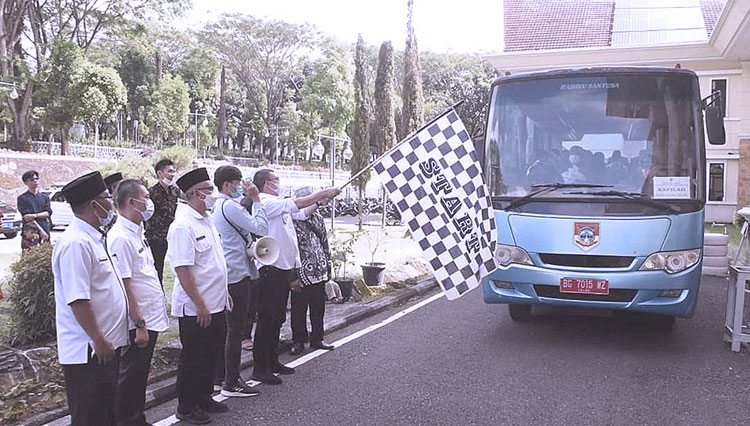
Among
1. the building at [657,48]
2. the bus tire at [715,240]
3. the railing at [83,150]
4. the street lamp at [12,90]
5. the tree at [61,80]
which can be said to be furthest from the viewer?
the railing at [83,150]

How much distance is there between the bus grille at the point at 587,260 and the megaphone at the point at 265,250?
2788 millimetres

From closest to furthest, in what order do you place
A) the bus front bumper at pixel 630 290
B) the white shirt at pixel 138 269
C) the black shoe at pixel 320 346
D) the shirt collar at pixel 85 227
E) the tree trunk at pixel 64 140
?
the shirt collar at pixel 85 227, the white shirt at pixel 138 269, the bus front bumper at pixel 630 290, the black shoe at pixel 320 346, the tree trunk at pixel 64 140

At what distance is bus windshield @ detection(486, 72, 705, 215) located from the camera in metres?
6.30

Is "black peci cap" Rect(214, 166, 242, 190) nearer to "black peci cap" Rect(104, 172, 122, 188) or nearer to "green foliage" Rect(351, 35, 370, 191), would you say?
"black peci cap" Rect(104, 172, 122, 188)

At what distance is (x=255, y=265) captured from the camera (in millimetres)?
5547

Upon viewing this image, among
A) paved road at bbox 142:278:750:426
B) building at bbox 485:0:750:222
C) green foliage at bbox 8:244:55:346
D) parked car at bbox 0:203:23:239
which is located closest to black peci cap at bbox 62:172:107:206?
paved road at bbox 142:278:750:426

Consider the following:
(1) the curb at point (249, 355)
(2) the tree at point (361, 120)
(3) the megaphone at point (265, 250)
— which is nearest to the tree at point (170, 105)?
(2) the tree at point (361, 120)

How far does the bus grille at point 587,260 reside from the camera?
20.1 ft

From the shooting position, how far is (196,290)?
4.31 metres

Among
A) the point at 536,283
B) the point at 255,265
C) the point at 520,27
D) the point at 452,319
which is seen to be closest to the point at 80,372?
the point at 255,265

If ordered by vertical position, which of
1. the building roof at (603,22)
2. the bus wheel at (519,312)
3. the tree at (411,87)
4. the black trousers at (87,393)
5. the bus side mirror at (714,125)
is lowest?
the bus wheel at (519,312)

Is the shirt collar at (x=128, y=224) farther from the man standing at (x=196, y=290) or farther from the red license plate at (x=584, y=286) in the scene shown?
the red license plate at (x=584, y=286)

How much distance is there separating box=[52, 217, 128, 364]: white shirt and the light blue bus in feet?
13.5

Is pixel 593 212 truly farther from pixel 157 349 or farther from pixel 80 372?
pixel 80 372
